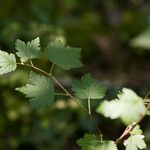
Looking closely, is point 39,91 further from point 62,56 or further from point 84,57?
point 84,57

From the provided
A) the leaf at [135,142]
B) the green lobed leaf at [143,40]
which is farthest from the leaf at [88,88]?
the green lobed leaf at [143,40]

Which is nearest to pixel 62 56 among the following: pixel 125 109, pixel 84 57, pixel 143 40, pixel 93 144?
pixel 93 144

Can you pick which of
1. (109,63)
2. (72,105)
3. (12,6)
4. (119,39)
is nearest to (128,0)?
(119,39)

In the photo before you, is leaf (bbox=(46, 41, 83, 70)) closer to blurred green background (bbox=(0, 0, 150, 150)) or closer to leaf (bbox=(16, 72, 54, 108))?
leaf (bbox=(16, 72, 54, 108))

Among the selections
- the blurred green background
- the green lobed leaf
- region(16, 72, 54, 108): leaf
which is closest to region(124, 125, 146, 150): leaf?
region(16, 72, 54, 108): leaf

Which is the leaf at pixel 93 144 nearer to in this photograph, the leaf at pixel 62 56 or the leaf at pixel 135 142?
the leaf at pixel 135 142

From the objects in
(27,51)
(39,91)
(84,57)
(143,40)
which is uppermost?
(27,51)
